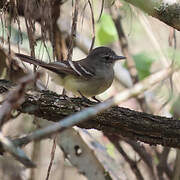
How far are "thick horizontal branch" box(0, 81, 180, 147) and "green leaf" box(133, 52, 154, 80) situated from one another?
1.22 meters

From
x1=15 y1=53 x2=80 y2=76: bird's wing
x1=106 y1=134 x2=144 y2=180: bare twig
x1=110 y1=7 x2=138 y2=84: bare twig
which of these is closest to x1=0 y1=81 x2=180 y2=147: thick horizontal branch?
x1=15 y1=53 x2=80 y2=76: bird's wing

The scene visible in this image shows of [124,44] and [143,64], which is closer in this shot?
[143,64]

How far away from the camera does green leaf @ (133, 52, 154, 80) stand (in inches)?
170

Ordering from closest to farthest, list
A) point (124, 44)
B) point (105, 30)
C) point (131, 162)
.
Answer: point (105, 30) < point (131, 162) < point (124, 44)

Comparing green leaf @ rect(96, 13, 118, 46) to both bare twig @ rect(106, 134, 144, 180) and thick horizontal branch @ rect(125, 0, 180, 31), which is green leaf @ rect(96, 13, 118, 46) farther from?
thick horizontal branch @ rect(125, 0, 180, 31)

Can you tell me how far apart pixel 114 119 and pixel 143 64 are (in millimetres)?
1358

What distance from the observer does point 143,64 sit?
436cm

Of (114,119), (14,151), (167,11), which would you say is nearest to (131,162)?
(114,119)

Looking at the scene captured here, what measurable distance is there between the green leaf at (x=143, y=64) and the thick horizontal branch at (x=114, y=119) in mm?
1218

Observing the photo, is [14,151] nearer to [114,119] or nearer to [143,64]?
[114,119]

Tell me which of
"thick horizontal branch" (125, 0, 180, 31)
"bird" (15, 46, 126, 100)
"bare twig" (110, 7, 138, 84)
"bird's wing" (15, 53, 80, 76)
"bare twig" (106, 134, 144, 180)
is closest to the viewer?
"thick horizontal branch" (125, 0, 180, 31)

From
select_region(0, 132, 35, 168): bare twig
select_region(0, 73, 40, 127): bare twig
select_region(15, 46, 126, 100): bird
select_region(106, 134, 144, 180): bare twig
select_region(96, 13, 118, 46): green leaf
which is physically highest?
select_region(0, 73, 40, 127): bare twig

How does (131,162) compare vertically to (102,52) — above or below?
below

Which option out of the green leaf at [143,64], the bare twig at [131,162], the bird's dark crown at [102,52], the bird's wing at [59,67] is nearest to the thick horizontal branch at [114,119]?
Answer: the bird's wing at [59,67]
